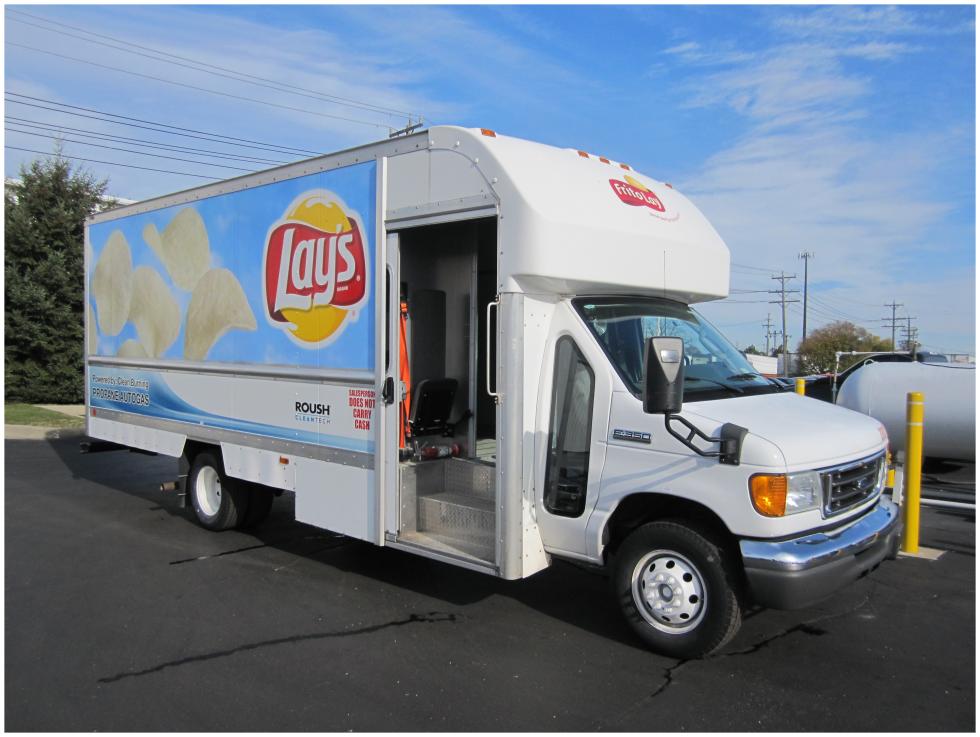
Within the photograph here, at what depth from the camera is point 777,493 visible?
4.29 meters

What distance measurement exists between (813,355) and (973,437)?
188ft

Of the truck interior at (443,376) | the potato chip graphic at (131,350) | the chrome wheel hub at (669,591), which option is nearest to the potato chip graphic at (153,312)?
the potato chip graphic at (131,350)

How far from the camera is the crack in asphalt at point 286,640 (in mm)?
4605

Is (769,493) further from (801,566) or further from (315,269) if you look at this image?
(315,269)

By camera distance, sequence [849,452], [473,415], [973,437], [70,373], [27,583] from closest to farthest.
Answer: [849,452] < [27,583] < [473,415] < [973,437] < [70,373]

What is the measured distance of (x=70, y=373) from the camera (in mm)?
21062

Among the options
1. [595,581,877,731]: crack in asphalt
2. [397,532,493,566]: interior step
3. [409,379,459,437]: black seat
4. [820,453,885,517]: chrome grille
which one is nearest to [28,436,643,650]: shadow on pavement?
[595,581,877,731]: crack in asphalt

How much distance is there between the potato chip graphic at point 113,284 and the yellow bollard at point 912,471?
818 cm

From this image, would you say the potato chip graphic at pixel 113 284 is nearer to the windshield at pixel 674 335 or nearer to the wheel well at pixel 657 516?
the windshield at pixel 674 335

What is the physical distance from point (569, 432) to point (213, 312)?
407cm

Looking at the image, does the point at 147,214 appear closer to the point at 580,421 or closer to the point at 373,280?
the point at 373,280

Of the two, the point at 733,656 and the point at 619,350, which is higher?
the point at 619,350

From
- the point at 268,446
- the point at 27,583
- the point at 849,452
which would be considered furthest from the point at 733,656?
the point at 27,583

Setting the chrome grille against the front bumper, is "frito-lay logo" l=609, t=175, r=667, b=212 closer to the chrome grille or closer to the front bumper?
the chrome grille
